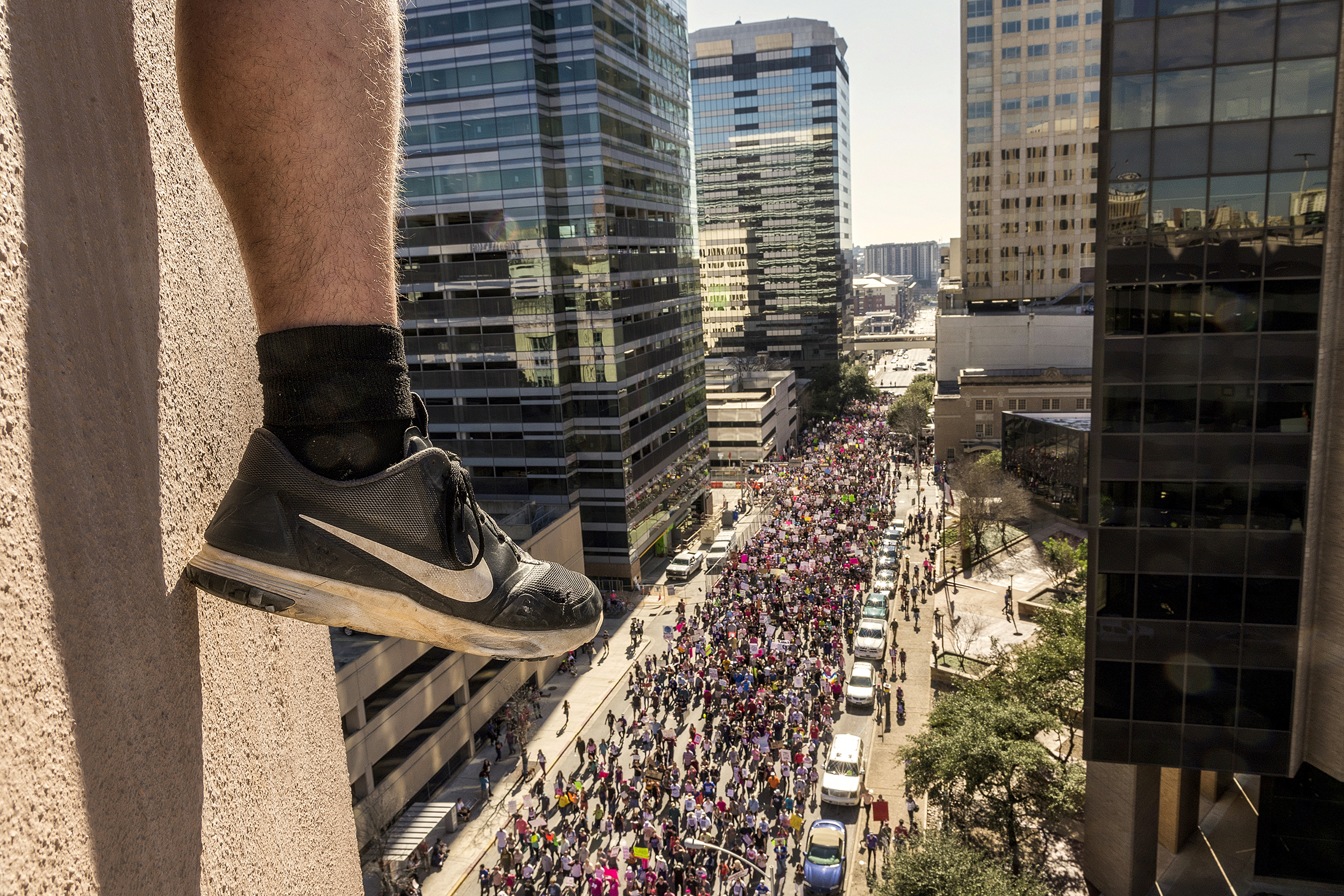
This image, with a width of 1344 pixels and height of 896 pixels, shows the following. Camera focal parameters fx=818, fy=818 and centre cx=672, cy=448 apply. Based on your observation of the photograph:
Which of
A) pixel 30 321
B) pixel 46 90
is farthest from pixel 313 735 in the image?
pixel 46 90

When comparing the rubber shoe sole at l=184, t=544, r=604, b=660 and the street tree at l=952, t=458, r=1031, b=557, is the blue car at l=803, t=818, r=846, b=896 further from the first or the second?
the street tree at l=952, t=458, r=1031, b=557

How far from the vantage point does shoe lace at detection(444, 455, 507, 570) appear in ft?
6.15

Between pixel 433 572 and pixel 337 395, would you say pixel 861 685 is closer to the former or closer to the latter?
pixel 433 572

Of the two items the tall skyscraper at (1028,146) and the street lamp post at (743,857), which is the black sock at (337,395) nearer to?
the street lamp post at (743,857)

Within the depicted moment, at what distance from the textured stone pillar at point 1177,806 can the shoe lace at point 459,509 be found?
2015 cm

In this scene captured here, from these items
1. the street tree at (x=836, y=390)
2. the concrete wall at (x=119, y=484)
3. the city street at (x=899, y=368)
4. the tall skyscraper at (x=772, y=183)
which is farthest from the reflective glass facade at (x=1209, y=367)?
the city street at (x=899, y=368)

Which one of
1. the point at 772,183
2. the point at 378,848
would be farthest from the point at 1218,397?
the point at 772,183

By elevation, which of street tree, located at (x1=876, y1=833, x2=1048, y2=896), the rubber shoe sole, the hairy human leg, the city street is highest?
the hairy human leg

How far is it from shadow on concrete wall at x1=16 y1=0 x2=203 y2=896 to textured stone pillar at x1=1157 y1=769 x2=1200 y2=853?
20768mm

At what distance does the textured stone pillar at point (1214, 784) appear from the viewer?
784 inches

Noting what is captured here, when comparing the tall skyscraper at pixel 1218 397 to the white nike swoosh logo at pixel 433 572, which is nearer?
the white nike swoosh logo at pixel 433 572

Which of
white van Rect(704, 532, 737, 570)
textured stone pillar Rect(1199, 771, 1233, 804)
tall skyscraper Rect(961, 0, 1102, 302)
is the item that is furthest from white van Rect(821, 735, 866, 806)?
tall skyscraper Rect(961, 0, 1102, 302)

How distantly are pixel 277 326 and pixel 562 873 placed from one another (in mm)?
17739

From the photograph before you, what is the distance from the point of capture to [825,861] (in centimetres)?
1678
